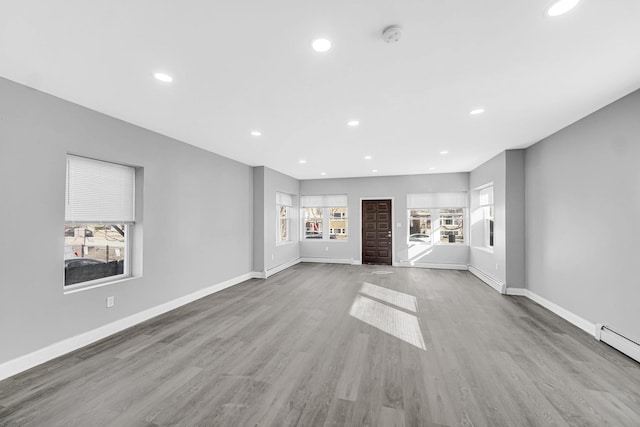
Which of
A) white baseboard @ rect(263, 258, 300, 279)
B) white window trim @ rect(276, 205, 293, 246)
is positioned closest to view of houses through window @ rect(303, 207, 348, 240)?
white window trim @ rect(276, 205, 293, 246)

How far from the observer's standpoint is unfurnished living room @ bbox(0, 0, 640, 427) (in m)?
1.83

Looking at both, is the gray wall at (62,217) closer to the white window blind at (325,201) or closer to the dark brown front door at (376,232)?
the white window blind at (325,201)

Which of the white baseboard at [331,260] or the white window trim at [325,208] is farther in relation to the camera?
the white window trim at [325,208]

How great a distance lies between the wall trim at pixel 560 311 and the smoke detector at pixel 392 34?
12.7 feet

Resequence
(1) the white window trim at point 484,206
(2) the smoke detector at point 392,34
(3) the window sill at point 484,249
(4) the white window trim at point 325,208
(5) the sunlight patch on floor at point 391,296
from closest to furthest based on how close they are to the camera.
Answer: (2) the smoke detector at point 392,34 → (5) the sunlight patch on floor at point 391,296 → (3) the window sill at point 484,249 → (1) the white window trim at point 484,206 → (4) the white window trim at point 325,208

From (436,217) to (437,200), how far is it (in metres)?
0.48

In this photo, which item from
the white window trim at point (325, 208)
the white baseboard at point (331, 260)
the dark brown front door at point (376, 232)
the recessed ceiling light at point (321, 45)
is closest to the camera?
the recessed ceiling light at point (321, 45)

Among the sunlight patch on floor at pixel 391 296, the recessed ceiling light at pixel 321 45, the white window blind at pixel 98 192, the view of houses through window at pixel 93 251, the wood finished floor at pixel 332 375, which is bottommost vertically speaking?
the sunlight patch on floor at pixel 391 296

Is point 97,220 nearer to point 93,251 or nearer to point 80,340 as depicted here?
point 93,251

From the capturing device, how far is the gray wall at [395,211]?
294 inches

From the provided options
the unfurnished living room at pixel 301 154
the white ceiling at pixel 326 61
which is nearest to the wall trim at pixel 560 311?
the unfurnished living room at pixel 301 154

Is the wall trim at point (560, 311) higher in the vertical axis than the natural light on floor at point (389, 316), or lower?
higher

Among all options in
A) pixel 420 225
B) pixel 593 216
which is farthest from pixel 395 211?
pixel 593 216

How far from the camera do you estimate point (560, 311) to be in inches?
152
